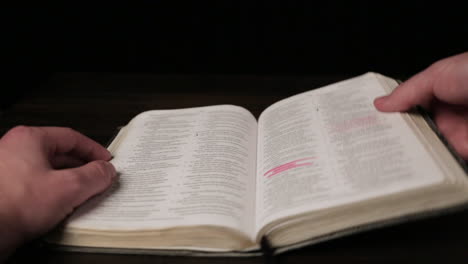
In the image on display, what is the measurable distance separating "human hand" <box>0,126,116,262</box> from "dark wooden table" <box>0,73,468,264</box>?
0.05 metres

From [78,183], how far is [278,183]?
28 centimetres

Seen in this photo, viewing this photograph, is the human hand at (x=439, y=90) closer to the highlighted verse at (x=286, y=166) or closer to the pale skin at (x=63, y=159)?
the pale skin at (x=63, y=159)

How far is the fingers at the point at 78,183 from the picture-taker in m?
0.53

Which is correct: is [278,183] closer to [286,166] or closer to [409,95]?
[286,166]

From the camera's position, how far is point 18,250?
54cm

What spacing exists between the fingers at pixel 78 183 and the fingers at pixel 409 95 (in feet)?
1.48

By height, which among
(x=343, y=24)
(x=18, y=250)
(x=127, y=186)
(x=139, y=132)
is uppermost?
(x=343, y=24)

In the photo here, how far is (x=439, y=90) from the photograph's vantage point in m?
0.64

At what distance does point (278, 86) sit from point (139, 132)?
0.39 meters

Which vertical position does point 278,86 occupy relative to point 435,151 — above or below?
above

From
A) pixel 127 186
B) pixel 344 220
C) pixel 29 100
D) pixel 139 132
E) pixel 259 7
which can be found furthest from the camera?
pixel 259 7

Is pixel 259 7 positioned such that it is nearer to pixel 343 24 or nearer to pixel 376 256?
pixel 343 24

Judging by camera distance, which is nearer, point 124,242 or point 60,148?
point 124,242

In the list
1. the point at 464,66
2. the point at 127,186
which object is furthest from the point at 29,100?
the point at 464,66
